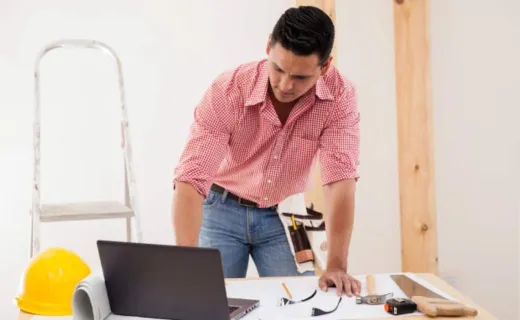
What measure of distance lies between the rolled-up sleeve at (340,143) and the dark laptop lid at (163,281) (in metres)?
0.74

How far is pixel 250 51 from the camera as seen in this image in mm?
3131

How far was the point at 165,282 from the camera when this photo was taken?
4.73ft

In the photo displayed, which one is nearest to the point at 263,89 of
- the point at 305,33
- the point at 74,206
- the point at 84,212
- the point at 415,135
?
the point at 305,33

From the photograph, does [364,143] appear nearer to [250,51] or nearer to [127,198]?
[250,51]

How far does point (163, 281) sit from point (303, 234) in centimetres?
80

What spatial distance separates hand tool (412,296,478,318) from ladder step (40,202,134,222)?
4.09 ft

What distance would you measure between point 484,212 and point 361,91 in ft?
2.82

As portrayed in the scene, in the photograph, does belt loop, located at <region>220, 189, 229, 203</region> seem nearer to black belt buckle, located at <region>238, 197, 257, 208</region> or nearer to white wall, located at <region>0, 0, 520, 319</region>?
black belt buckle, located at <region>238, 197, 257, 208</region>

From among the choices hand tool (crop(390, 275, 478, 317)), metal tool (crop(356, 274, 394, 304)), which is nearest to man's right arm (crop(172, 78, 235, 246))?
metal tool (crop(356, 274, 394, 304))

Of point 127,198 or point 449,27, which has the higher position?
point 449,27

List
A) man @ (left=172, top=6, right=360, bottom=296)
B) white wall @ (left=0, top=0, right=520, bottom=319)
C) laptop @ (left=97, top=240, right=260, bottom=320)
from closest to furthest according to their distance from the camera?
laptop @ (left=97, top=240, right=260, bottom=320), man @ (left=172, top=6, right=360, bottom=296), white wall @ (left=0, top=0, right=520, bottom=319)

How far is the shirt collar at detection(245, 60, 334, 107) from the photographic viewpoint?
1.97 meters

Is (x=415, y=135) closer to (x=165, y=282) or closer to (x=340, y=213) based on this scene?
(x=340, y=213)

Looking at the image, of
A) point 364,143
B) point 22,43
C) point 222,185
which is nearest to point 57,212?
point 222,185
